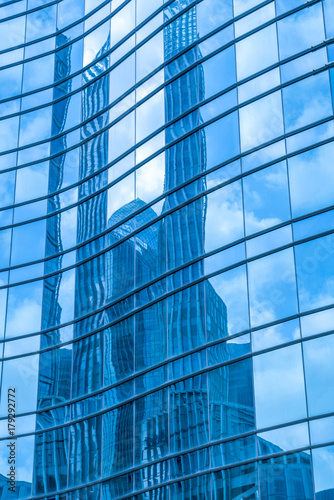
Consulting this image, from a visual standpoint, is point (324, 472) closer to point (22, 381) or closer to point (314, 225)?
point (314, 225)

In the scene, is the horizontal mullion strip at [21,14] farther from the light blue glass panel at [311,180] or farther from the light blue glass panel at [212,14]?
the light blue glass panel at [311,180]

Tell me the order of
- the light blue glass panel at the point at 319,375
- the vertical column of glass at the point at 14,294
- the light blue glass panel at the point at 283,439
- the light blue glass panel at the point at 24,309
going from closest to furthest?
the light blue glass panel at the point at 319,375, the light blue glass panel at the point at 283,439, the vertical column of glass at the point at 14,294, the light blue glass panel at the point at 24,309

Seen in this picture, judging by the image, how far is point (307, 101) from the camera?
25047 millimetres

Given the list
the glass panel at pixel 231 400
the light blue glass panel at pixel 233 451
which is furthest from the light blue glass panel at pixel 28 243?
the light blue glass panel at pixel 233 451

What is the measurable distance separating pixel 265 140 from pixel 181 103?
4588mm

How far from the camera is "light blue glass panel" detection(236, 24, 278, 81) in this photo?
87.7 ft

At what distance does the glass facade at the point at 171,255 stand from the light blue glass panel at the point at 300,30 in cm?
4

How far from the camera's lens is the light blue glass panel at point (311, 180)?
23641 mm

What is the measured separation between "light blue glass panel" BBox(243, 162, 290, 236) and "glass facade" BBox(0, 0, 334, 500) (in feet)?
0.20

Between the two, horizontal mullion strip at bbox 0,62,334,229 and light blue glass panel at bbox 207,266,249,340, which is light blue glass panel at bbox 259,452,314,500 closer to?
light blue glass panel at bbox 207,266,249,340

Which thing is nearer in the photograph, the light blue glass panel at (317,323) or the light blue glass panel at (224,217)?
the light blue glass panel at (317,323)

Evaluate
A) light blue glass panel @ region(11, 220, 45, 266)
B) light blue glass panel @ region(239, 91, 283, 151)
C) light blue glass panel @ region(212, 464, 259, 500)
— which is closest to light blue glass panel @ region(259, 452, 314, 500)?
light blue glass panel @ region(212, 464, 259, 500)

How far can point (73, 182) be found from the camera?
33500mm

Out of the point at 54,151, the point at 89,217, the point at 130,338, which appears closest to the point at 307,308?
the point at 130,338
